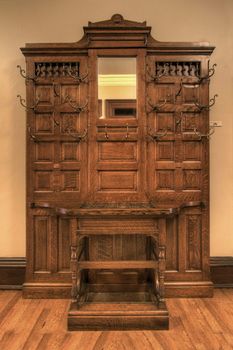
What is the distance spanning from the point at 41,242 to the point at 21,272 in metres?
0.42

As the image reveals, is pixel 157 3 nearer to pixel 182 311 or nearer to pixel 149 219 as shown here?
pixel 149 219

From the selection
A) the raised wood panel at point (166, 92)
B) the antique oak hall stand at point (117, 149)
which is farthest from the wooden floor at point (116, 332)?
the raised wood panel at point (166, 92)

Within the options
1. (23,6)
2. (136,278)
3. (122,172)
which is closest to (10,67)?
(23,6)

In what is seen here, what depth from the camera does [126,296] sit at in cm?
289

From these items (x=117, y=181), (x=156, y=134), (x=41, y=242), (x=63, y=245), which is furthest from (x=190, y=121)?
(x=41, y=242)

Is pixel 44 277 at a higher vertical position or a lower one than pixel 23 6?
lower

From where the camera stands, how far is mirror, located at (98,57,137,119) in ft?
9.86

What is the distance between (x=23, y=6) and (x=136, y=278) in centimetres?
273

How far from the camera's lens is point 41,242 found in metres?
3.05

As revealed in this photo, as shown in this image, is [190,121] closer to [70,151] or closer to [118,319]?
[70,151]

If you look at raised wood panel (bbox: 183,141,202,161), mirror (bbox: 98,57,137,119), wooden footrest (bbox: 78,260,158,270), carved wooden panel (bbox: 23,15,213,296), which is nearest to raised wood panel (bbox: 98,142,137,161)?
carved wooden panel (bbox: 23,15,213,296)

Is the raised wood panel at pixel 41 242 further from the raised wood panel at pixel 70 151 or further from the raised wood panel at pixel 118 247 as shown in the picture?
the raised wood panel at pixel 70 151

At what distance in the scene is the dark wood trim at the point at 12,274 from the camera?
3.21 m

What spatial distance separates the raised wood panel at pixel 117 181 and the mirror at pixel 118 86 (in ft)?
1.65
